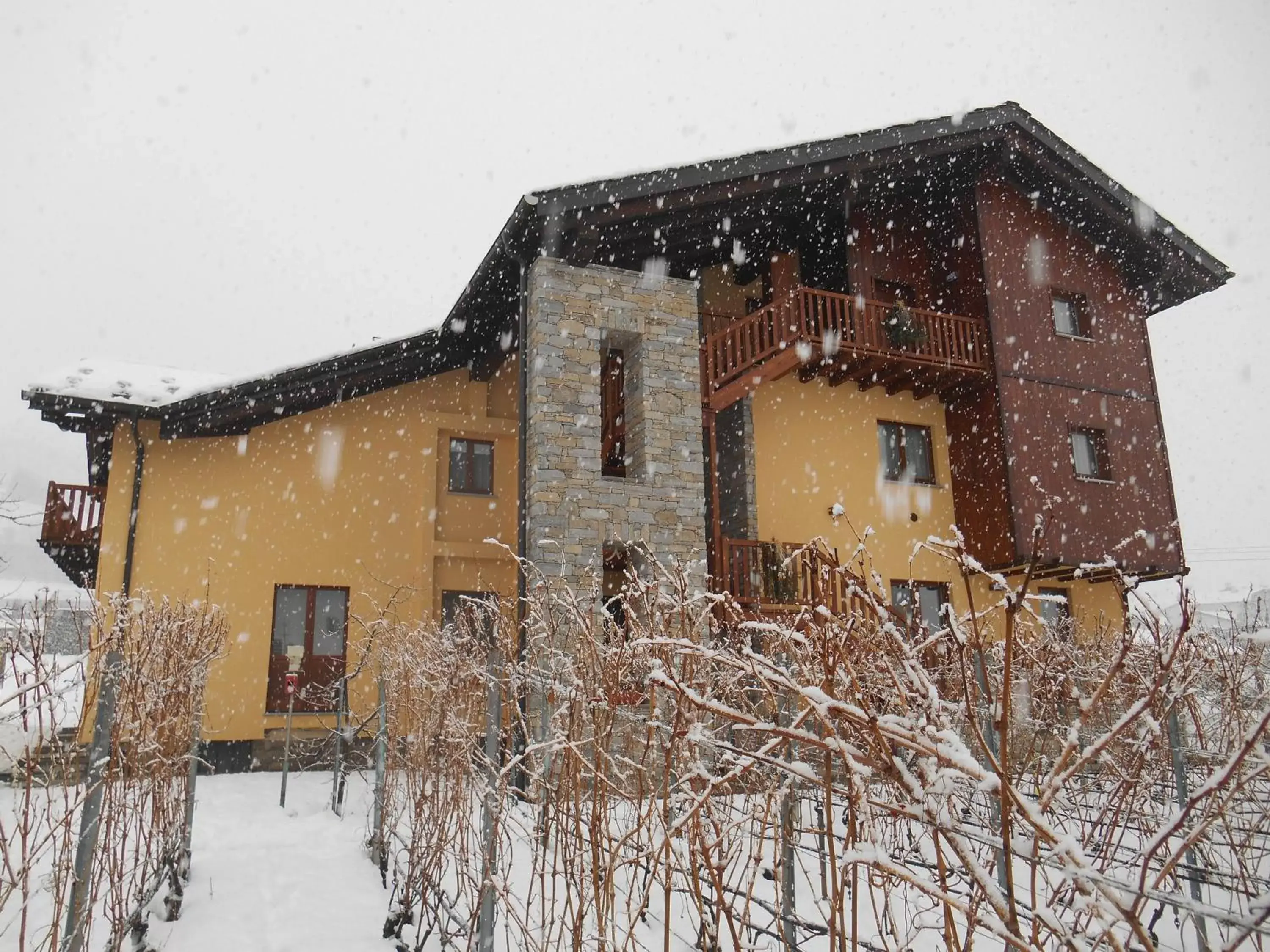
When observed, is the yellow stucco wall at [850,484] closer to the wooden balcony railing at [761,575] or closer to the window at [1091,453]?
the wooden balcony railing at [761,575]

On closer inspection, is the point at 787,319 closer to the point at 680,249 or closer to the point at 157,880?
the point at 680,249

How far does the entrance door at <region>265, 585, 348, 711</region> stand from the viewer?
1159 centimetres

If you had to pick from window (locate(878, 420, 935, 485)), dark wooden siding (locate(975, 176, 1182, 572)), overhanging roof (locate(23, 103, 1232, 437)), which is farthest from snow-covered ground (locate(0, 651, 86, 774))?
dark wooden siding (locate(975, 176, 1182, 572))

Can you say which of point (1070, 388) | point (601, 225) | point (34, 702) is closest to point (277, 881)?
point (34, 702)

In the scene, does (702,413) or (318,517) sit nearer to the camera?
(702,413)

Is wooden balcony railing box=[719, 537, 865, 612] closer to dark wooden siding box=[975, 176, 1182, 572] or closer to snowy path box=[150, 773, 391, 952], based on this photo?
dark wooden siding box=[975, 176, 1182, 572]

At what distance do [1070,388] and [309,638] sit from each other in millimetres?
12574

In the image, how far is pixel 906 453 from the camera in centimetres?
1366

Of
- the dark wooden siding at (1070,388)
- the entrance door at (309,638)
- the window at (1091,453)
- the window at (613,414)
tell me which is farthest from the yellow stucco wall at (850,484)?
the entrance door at (309,638)

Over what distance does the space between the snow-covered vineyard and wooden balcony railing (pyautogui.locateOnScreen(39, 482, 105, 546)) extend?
5.35 metres

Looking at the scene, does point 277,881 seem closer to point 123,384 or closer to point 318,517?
point 318,517

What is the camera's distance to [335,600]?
1236 centimetres

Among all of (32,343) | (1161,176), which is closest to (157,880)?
(32,343)

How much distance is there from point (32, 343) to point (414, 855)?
166047mm
